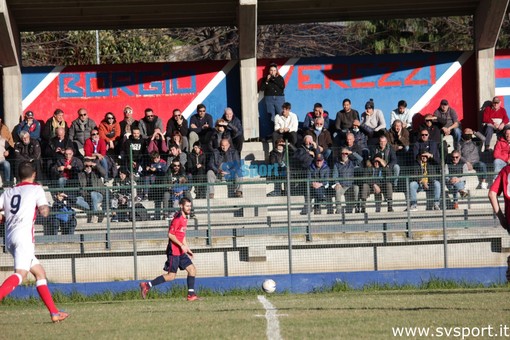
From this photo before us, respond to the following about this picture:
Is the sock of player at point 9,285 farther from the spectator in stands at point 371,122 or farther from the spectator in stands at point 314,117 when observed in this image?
the spectator in stands at point 371,122

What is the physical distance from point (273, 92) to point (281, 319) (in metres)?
13.2

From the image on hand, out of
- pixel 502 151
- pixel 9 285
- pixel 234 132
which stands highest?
pixel 234 132

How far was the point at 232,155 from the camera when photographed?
1992cm

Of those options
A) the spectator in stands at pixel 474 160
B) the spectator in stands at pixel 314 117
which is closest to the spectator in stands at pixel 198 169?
the spectator in stands at pixel 314 117

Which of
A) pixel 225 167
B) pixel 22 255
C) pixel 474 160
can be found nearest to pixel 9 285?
pixel 22 255

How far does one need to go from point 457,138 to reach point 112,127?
25.2 ft

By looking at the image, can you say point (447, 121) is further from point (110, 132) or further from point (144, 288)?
point (144, 288)

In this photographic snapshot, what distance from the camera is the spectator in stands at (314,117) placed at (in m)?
22.0

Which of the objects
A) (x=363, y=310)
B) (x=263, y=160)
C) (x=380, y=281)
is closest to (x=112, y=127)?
(x=263, y=160)

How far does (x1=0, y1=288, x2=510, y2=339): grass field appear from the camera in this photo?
32.5 feet

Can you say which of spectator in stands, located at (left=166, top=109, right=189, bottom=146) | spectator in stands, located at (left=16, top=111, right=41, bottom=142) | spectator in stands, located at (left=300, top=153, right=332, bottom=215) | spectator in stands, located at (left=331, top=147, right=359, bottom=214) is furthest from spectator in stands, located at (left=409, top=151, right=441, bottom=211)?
spectator in stands, located at (left=16, top=111, right=41, bottom=142)

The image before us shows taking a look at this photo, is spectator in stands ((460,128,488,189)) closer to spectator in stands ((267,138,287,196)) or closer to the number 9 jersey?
spectator in stands ((267,138,287,196))

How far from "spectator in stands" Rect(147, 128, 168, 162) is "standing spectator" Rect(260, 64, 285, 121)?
142 inches

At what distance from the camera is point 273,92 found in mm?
23672
